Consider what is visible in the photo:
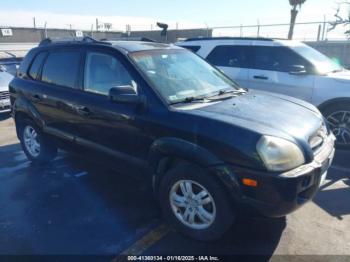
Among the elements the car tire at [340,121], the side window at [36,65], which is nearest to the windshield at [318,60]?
the car tire at [340,121]

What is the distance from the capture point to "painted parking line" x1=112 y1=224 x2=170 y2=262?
304 cm

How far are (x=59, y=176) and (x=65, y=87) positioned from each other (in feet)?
4.45

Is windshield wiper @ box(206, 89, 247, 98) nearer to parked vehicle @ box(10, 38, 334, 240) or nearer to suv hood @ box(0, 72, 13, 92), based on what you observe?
parked vehicle @ box(10, 38, 334, 240)

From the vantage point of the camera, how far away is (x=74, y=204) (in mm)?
3881

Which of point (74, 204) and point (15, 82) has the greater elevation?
point (15, 82)

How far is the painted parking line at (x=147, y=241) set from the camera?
9.97ft

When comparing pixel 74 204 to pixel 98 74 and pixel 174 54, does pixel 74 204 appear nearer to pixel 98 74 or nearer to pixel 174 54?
pixel 98 74

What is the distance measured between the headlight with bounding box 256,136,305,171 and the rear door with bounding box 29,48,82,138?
236 cm

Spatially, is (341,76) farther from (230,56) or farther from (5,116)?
(5,116)

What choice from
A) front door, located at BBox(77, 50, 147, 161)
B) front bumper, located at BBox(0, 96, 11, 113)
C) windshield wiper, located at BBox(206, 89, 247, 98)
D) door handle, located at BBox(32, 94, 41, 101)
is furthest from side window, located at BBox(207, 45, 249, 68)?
front bumper, located at BBox(0, 96, 11, 113)

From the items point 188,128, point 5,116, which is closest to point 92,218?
point 188,128

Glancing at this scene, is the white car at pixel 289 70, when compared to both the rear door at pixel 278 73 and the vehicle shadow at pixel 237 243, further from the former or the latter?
the vehicle shadow at pixel 237 243

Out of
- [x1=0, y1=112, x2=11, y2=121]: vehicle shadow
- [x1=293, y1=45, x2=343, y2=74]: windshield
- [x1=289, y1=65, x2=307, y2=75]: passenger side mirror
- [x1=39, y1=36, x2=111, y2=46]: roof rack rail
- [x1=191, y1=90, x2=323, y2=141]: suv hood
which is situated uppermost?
[x1=39, y1=36, x2=111, y2=46]: roof rack rail

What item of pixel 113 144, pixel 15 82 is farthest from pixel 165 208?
pixel 15 82
